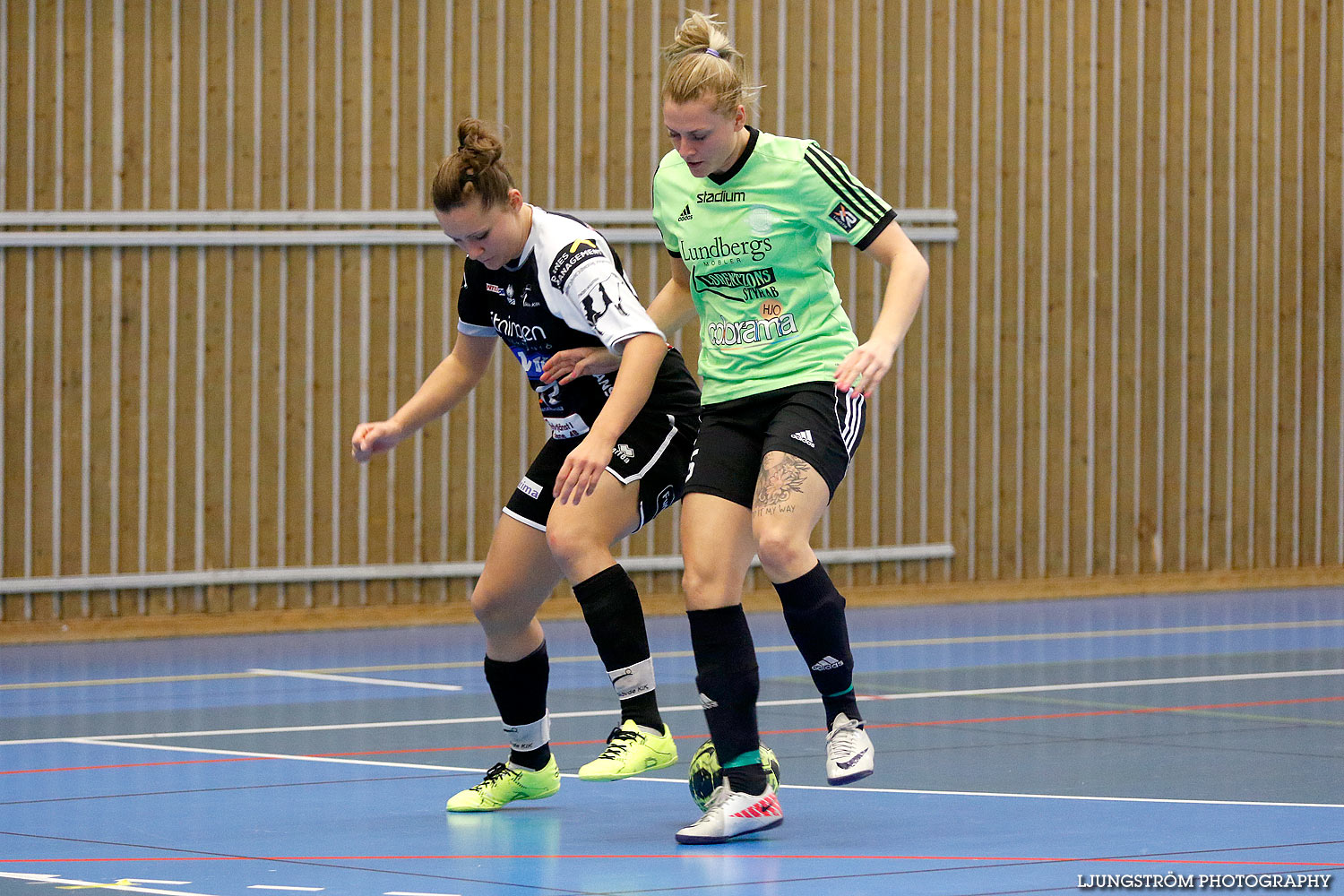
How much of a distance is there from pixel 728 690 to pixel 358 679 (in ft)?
13.8

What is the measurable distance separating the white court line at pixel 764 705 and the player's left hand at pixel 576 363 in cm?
235

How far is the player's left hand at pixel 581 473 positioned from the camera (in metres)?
4.16

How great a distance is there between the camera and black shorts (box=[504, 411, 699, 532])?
4680 millimetres

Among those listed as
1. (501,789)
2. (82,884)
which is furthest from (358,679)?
(82,884)

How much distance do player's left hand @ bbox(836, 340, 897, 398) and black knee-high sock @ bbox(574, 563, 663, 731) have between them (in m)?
0.88

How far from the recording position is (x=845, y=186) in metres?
4.38

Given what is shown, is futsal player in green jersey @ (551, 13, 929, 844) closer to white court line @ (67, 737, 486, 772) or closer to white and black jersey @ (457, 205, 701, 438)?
white and black jersey @ (457, 205, 701, 438)

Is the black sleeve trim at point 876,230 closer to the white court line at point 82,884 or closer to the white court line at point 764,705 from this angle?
the white court line at point 82,884

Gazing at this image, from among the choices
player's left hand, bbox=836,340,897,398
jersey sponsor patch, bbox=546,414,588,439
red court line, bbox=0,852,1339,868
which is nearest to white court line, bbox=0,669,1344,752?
jersey sponsor patch, bbox=546,414,588,439

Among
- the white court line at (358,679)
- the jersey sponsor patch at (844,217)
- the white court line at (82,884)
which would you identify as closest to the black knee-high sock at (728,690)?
the jersey sponsor patch at (844,217)

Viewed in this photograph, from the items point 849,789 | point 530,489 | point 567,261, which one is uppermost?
point 567,261

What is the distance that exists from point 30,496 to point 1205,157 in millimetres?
7546

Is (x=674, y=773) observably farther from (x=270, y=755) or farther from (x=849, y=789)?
(x=270, y=755)

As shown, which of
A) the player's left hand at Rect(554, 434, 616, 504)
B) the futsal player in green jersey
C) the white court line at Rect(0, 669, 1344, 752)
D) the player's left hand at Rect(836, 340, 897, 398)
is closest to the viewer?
the player's left hand at Rect(836, 340, 897, 398)
